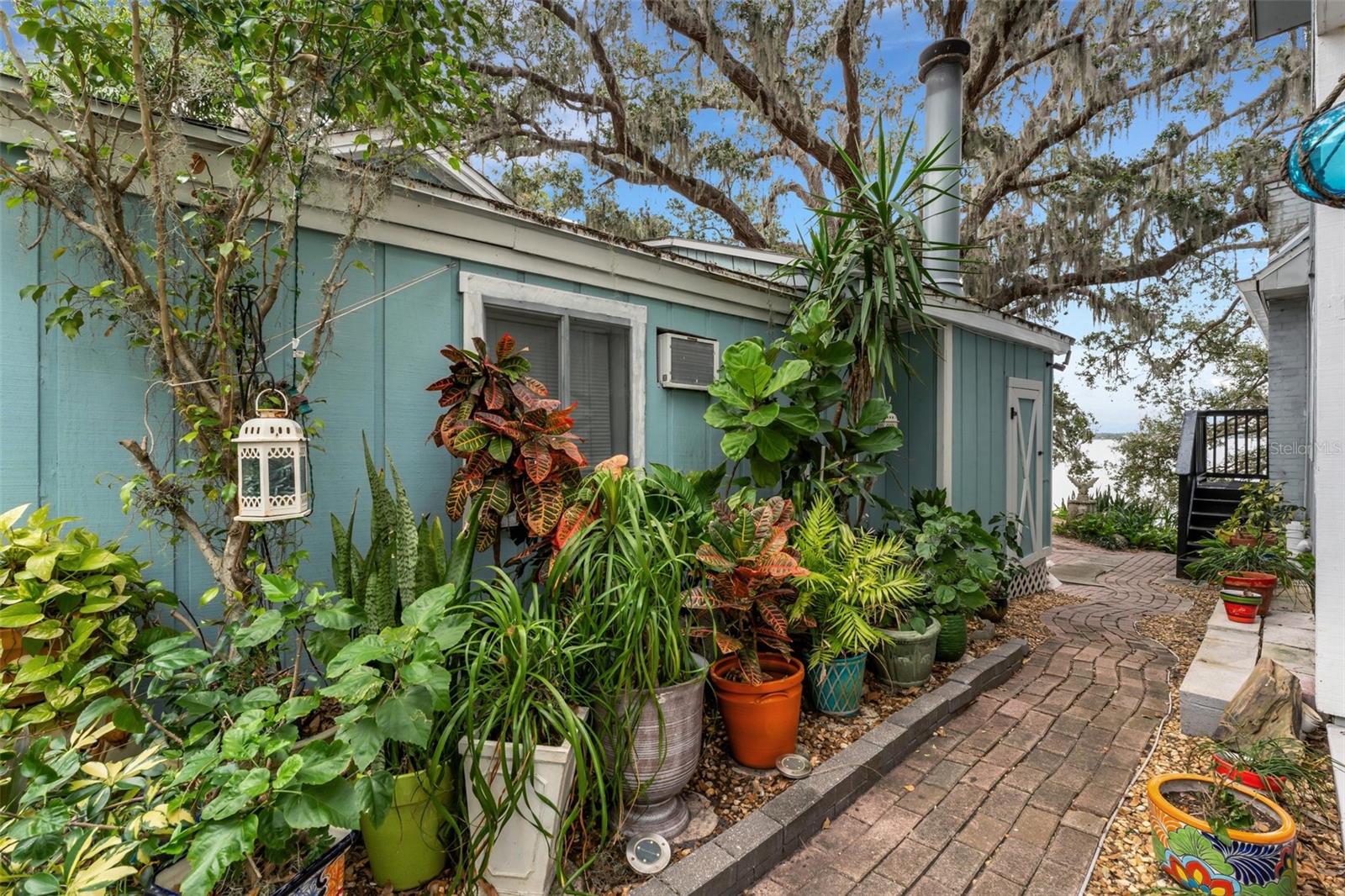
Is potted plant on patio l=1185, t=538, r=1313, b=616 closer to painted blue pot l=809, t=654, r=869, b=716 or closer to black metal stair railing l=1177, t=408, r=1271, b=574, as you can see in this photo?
black metal stair railing l=1177, t=408, r=1271, b=574

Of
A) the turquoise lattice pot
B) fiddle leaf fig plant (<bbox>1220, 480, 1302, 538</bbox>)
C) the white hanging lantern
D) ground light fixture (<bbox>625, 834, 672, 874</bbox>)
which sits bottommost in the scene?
ground light fixture (<bbox>625, 834, 672, 874</bbox>)

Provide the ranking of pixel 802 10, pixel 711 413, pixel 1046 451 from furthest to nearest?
pixel 802 10 < pixel 1046 451 < pixel 711 413

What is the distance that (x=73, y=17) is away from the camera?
1677 millimetres

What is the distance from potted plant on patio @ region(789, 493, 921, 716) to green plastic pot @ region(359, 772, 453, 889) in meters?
1.59

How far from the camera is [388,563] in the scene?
2.03 metres

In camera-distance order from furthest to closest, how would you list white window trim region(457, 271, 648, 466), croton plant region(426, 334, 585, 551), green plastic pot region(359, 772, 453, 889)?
1. white window trim region(457, 271, 648, 466)
2. croton plant region(426, 334, 585, 551)
3. green plastic pot region(359, 772, 453, 889)

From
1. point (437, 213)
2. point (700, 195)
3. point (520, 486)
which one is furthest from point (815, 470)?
point (700, 195)

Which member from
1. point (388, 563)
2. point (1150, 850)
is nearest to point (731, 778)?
point (1150, 850)

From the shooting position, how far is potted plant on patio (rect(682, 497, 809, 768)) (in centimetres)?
246

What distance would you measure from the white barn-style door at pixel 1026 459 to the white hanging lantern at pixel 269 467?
17.8 ft

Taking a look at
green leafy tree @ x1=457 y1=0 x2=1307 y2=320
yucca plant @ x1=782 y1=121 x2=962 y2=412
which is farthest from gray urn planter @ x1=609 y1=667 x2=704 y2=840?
green leafy tree @ x1=457 y1=0 x2=1307 y2=320

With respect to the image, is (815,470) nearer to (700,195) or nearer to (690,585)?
(690,585)

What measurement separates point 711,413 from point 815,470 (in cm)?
84

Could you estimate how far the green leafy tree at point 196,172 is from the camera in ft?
5.68
